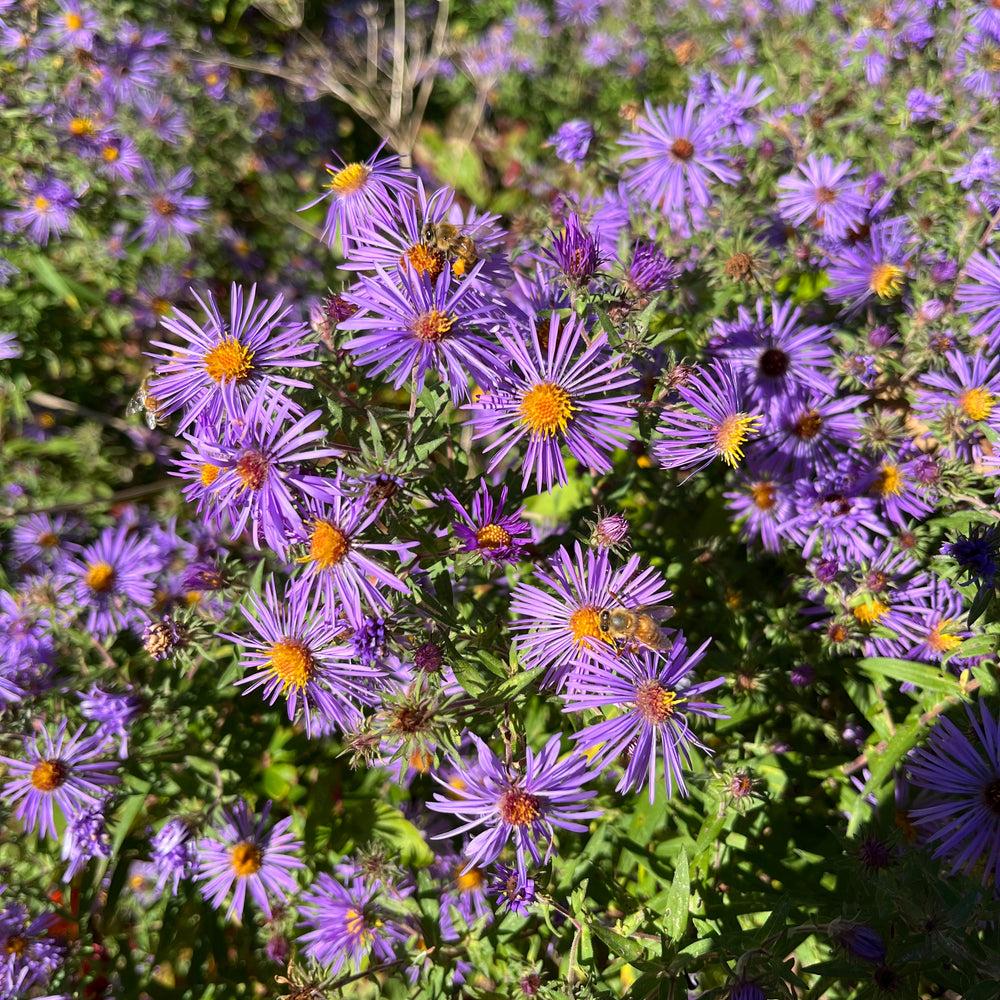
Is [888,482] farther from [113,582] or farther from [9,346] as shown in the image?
[9,346]

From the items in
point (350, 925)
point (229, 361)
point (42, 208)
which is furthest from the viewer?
point (42, 208)

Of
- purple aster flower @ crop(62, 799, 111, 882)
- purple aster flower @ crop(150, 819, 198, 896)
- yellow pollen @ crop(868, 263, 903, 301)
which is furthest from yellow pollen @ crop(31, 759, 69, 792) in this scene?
yellow pollen @ crop(868, 263, 903, 301)

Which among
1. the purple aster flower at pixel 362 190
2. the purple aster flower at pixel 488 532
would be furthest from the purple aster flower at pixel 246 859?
the purple aster flower at pixel 362 190

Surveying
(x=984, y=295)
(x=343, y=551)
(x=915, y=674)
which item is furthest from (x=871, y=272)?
(x=343, y=551)

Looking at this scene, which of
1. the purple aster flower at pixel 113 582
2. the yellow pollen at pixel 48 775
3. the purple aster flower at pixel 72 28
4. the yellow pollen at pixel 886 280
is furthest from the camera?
the purple aster flower at pixel 72 28

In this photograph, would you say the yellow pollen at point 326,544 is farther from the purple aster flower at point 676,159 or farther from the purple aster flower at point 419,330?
the purple aster flower at point 676,159
